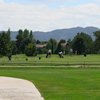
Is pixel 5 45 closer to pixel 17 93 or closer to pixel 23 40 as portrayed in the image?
pixel 23 40

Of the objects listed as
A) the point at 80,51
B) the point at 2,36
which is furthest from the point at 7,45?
the point at 80,51

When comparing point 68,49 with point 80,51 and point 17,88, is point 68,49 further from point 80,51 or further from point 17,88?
point 17,88

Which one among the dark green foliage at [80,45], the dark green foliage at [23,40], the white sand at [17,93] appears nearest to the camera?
the white sand at [17,93]

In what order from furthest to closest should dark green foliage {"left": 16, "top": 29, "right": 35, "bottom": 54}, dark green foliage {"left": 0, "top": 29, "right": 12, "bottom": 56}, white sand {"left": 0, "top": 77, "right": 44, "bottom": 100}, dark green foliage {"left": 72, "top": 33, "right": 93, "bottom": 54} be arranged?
dark green foliage {"left": 72, "top": 33, "right": 93, "bottom": 54}, dark green foliage {"left": 16, "top": 29, "right": 35, "bottom": 54}, dark green foliage {"left": 0, "top": 29, "right": 12, "bottom": 56}, white sand {"left": 0, "top": 77, "right": 44, "bottom": 100}

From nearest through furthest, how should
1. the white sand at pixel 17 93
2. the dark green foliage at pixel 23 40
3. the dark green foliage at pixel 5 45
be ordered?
the white sand at pixel 17 93 < the dark green foliage at pixel 5 45 < the dark green foliage at pixel 23 40

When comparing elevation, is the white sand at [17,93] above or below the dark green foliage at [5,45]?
below

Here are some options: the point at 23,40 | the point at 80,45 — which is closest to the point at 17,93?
the point at 23,40

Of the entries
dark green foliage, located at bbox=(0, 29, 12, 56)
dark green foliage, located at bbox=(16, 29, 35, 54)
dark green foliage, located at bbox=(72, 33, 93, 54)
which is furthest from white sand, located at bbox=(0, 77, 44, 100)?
dark green foliage, located at bbox=(72, 33, 93, 54)

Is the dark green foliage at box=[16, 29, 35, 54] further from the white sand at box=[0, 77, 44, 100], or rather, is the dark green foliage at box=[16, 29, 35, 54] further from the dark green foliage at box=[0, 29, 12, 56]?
the white sand at box=[0, 77, 44, 100]

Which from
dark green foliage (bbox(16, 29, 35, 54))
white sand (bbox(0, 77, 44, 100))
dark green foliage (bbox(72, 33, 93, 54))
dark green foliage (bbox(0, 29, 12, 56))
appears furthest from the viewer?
dark green foliage (bbox(72, 33, 93, 54))

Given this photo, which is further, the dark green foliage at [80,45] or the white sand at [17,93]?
the dark green foliage at [80,45]

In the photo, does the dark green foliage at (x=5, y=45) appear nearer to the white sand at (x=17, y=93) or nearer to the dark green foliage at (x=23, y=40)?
the dark green foliage at (x=23, y=40)

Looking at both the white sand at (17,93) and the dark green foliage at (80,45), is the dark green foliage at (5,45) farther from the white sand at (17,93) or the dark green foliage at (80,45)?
the white sand at (17,93)

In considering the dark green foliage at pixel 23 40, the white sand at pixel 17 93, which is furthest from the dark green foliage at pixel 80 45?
the white sand at pixel 17 93
